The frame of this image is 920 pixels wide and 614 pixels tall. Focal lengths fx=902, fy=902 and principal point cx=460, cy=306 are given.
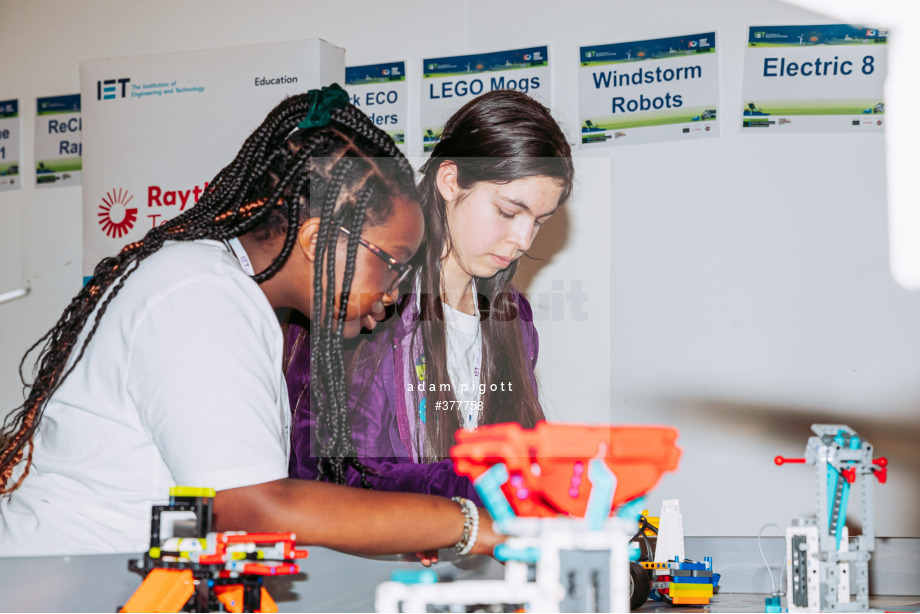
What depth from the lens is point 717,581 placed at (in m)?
1.59

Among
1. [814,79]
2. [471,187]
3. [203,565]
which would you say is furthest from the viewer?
[814,79]

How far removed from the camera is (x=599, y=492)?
1.70 feet

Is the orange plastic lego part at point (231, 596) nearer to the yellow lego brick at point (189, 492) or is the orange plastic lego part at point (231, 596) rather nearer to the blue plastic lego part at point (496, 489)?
the yellow lego brick at point (189, 492)

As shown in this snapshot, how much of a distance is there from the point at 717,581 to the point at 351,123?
41.7 inches

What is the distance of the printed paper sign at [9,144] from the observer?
2.23 meters

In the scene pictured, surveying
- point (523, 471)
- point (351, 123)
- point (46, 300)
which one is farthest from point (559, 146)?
point (46, 300)

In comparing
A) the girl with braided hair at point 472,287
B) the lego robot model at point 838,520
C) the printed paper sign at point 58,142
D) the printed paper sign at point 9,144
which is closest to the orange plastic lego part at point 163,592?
the lego robot model at point 838,520

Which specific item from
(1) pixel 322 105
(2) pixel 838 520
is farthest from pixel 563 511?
(1) pixel 322 105

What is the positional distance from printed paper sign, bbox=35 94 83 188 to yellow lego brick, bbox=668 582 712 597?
164cm

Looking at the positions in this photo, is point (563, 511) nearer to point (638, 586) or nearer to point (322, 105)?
point (322, 105)

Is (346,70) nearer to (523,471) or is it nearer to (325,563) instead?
→ (325,563)

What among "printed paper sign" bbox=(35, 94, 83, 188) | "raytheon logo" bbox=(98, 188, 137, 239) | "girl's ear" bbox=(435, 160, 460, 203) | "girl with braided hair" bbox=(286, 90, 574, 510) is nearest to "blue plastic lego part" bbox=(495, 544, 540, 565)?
"girl with braided hair" bbox=(286, 90, 574, 510)

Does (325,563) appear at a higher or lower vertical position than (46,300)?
lower

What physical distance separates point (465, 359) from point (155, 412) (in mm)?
742
